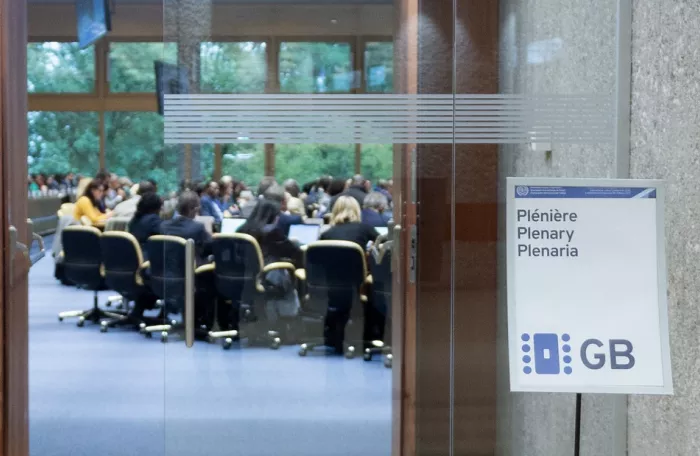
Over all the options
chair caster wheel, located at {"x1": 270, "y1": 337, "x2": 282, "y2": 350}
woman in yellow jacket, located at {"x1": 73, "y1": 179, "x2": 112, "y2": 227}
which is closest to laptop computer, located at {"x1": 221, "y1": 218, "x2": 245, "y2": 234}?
chair caster wheel, located at {"x1": 270, "y1": 337, "x2": 282, "y2": 350}

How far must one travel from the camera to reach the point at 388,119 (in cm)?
370

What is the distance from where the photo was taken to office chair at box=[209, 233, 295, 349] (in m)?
3.78

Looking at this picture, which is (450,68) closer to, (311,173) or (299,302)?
(311,173)

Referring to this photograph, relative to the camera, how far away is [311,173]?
373 cm

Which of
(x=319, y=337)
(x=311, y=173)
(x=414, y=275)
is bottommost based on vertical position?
(x=319, y=337)

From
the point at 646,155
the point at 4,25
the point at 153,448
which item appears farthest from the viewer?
the point at 153,448

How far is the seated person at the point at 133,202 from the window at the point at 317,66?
2.47m

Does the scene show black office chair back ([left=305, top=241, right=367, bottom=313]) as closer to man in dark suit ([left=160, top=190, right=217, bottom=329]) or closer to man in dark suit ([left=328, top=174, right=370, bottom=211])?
man in dark suit ([left=328, top=174, right=370, bottom=211])

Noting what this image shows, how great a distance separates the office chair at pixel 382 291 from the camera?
12.6 ft

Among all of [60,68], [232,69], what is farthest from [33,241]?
[232,69]

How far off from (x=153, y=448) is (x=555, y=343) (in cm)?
296

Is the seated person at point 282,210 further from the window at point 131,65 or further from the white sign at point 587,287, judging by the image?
the white sign at point 587,287

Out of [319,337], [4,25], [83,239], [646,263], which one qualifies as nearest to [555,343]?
[646,263]

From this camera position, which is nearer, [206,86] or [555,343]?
[555,343]
